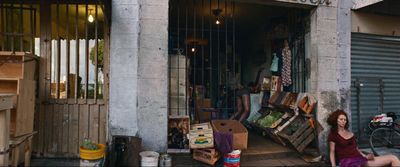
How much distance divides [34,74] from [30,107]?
864 mm

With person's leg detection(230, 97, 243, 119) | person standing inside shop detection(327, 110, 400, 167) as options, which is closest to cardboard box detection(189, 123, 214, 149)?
person standing inside shop detection(327, 110, 400, 167)

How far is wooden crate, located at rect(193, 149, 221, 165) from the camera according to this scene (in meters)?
6.12

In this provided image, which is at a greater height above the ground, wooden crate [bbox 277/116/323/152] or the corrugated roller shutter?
the corrugated roller shutter

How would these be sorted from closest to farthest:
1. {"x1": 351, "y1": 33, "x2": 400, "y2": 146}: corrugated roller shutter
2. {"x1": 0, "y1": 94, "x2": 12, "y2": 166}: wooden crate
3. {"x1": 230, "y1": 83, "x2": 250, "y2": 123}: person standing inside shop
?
{"x1": 0, "y1": 94, "x2": 12, "y2": 166}: wooden crate, {"x1": 351, "y1": 33, "x2": 400, "y2": 146}: corrugated roller shutter, {"x1": 230, "y1": 83, "x2": 250, "y2": 123}: person standing inside shop

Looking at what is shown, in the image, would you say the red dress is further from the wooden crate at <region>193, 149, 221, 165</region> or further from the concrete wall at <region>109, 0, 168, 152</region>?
the concrete wall at <region>109, 0, 168, 152</region>

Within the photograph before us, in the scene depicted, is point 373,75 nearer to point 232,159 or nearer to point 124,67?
point 232,159

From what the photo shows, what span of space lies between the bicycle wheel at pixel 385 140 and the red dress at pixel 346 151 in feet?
8.45

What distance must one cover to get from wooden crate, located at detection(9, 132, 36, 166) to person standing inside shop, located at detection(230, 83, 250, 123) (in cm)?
599

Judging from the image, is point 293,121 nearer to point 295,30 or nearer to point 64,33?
point 295,30

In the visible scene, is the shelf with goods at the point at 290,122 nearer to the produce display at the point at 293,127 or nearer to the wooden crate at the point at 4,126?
the produce display at the point at 293,127

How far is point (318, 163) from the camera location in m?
6.77

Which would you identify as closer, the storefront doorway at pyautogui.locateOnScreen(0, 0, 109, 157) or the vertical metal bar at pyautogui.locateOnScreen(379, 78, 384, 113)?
the storefront doorway at pyautogui.locateOnScreen(0, 0, 109, 157)

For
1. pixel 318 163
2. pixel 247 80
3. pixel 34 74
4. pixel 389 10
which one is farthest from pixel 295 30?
pixel 34 74

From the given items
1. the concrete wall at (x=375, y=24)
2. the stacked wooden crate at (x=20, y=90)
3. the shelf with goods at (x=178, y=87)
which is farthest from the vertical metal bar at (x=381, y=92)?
the stacked wooden crate at (x=20, y=90)
